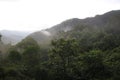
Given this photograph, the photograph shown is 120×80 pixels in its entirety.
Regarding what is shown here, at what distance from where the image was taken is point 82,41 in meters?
92.2

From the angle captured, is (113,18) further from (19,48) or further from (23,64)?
(23,64)

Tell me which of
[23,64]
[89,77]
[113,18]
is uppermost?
[113,18]

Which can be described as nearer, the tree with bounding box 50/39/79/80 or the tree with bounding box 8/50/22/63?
the tree with bounding box 50/39/79/80

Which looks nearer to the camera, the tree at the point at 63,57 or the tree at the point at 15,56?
the tree at the point at 63,57

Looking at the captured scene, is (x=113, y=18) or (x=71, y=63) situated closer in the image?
(x=71, y=63)

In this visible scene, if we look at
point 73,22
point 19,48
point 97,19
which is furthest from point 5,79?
point 73,22

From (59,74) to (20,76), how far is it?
30.9ft

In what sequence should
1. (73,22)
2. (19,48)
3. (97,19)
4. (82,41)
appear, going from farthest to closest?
(73,22) < (97,19) < (82,41) < (19,48)

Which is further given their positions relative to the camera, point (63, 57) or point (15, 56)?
point (15, 56)

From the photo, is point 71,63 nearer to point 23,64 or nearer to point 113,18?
point 23,64

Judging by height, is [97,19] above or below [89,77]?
above

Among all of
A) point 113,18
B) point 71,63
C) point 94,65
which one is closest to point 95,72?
point 94,65

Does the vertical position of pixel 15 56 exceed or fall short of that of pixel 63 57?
it exceeds it

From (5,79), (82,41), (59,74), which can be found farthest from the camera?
(82,41)
